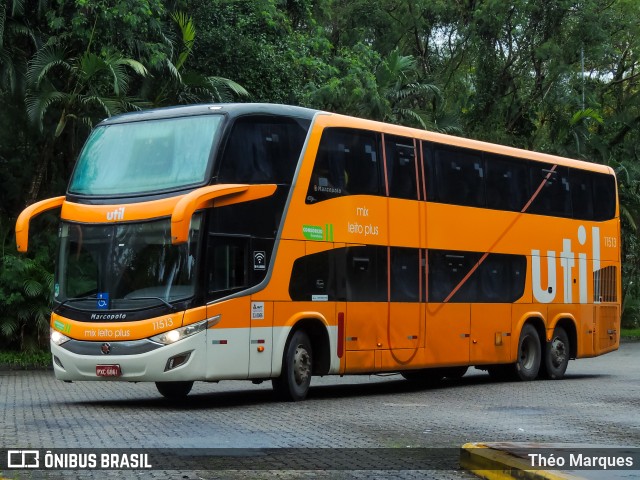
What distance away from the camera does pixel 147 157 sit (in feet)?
55.3

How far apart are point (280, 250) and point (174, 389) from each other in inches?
104

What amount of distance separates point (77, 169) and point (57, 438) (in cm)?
621

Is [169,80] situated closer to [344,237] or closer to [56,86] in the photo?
[56,86]

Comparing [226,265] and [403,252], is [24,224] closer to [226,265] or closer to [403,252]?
[226,265]

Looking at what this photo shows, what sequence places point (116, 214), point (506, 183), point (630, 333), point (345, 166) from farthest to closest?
point (630, 333) < point (506, 183) < point (345, 166) < point (116, 214)

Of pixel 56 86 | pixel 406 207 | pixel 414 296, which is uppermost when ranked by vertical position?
pixel 56 86

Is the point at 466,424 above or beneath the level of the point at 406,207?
beneath

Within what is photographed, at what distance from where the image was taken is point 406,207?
2003 centimetres

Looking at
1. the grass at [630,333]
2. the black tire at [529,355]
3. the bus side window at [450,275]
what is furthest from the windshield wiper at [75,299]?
the grass at [630,333]

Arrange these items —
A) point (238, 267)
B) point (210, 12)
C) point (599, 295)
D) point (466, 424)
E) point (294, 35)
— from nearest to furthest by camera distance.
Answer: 1. point (466, 424)
2. point (238, 267)
3. point (599, 295)
4. point (210, 12)
5. point (294, 35)

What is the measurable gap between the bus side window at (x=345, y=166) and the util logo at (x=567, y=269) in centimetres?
552

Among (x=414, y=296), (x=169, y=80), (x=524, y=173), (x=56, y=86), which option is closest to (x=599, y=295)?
(x=524, y=173)

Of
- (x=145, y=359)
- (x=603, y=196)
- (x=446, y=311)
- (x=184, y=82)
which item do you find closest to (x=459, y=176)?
(x=446, y=311)

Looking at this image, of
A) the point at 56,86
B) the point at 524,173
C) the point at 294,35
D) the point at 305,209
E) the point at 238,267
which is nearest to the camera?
the point at 238,267
